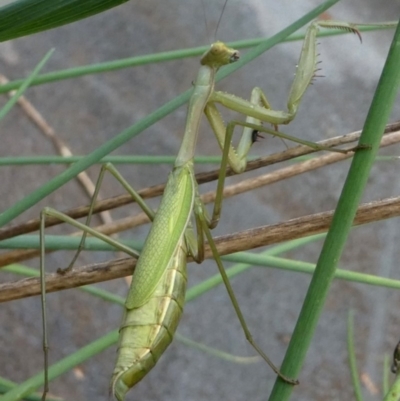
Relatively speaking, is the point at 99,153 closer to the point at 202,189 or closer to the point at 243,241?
the point at 243,241

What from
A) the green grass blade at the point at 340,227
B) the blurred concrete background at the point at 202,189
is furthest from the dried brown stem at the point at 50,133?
the green grass blade at the point at 340,227

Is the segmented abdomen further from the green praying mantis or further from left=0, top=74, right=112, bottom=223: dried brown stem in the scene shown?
left=0, top=74, right=112, bottom=223: dried brown stem

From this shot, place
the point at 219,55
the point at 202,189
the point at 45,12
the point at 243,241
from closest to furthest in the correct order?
the point at 45,12, the point at 243,241, the point at 219,55, the point at 202,189

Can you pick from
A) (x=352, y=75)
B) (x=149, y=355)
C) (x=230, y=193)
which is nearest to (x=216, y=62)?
(x=230, y=193)

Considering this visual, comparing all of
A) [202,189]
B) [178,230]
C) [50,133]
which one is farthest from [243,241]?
[50,133]

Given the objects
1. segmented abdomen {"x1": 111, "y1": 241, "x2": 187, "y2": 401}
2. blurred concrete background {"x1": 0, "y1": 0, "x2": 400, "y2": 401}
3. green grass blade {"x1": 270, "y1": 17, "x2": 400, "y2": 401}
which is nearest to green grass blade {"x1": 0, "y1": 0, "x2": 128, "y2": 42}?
green grass blade {"x1": 270, "y1": 17, "x2": 400, "y2": 401}

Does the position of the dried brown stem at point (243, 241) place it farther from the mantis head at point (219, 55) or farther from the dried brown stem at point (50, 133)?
the dried brown stem at point (50, 133)
